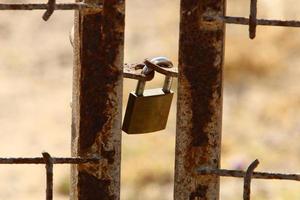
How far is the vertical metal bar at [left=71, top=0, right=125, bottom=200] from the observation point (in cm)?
183

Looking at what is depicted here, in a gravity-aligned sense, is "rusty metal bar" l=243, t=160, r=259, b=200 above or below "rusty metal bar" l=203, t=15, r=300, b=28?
below

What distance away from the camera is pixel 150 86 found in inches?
307

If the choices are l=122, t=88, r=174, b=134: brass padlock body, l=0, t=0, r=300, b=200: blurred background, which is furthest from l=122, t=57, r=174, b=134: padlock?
l=0, t=0, r=300, b=200: blurred background

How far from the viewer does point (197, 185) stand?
1.88m

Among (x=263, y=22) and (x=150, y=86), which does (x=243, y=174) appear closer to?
(x=263, y=22)

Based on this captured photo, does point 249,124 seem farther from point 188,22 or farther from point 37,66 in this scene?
point 188,22

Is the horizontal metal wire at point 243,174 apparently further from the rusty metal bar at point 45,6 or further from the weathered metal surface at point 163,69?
the rusty metal bar at point 45,6

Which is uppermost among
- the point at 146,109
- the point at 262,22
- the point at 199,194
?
the point at 262,22

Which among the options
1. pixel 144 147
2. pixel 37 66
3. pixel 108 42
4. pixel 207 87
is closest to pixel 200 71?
pixel 207 87

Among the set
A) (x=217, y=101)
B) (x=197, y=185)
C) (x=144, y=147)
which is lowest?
(x=144, y=147)

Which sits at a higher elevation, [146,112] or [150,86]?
[146,112]

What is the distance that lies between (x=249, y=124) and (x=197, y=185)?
573 centimetres

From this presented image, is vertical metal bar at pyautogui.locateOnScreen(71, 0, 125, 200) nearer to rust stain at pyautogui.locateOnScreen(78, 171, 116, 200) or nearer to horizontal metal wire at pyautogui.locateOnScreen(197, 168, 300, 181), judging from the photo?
rust stain at pyautogui.locateOnScreen(78, 171, 116, 200)

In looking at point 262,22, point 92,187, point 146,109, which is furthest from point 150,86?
point 262,22
